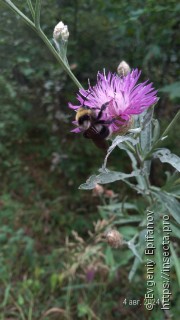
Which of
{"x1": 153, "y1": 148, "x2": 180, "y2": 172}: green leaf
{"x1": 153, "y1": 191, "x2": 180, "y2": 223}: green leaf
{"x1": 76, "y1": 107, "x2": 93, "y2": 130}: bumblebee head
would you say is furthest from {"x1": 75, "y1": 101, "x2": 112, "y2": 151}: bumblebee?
{"x1": 153, "y1": 191, "x2": 180, "y2": 223}: green leaf

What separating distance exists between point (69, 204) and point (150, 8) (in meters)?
1.66

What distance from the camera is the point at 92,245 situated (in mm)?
2473

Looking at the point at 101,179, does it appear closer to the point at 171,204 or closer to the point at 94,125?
the point at 94,125

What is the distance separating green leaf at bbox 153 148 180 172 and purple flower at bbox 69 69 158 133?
0.55 feet

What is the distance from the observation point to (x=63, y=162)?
294cm

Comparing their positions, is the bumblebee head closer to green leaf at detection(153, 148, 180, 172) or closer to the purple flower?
the purple flower

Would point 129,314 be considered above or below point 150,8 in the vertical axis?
below

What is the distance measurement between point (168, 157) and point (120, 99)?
9.3 inches

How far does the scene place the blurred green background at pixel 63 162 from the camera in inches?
90.5

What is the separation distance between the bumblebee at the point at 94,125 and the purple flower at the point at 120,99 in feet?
0.04

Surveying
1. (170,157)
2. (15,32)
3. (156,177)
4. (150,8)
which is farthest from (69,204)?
(170,157)

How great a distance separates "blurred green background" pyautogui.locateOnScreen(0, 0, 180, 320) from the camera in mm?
2299

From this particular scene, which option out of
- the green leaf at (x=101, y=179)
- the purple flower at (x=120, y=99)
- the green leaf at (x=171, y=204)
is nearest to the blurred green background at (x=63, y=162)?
the green leaf at (x=171, y=204)

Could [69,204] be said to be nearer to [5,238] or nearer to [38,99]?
[5,238]
